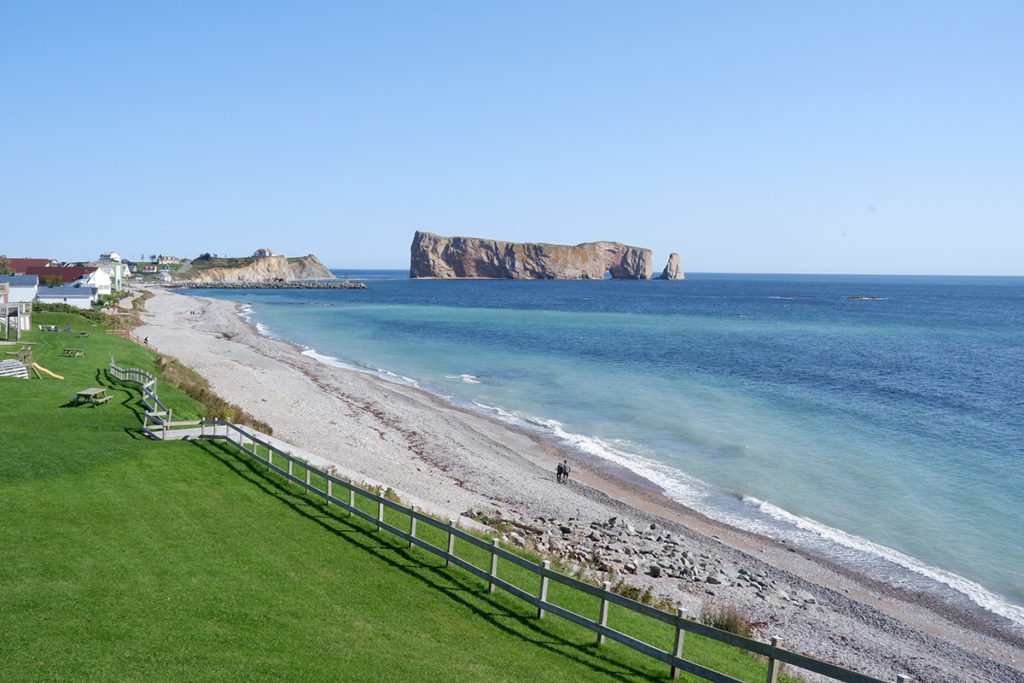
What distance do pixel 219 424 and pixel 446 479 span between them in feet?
28.6

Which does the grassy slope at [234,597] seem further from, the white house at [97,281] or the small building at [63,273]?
the small building at [63,273]

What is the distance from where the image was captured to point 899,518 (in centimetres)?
2483

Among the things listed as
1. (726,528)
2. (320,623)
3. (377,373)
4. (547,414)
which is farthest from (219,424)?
(377,373)

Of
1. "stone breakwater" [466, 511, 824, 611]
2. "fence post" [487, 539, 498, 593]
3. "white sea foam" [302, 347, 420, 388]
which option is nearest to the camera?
"fence post" [487, 539, 498, 593]

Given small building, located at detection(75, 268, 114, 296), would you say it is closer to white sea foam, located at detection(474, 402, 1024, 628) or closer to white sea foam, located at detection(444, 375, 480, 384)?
white sea foam, located at detection(444, 375, 480, 384)

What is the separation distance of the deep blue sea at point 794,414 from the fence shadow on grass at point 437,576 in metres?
14.0

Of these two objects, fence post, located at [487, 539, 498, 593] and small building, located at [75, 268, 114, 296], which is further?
small building, located at [75, 268, 114, 296]

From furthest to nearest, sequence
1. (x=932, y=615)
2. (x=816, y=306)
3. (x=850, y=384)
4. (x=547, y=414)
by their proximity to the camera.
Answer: (x=816, y=306)
(x=850, y=384)
(x=547, y=414)
(x=932, y=615)

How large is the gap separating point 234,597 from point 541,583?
5.46 meters

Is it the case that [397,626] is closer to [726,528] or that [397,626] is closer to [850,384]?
[726,528]

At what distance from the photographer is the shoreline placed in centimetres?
1597

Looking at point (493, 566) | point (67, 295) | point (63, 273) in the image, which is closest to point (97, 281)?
point (63, 273)

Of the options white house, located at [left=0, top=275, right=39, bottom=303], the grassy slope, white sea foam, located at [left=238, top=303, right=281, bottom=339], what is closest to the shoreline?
the grassy slope

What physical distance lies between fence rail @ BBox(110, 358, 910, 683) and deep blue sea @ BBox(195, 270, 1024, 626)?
43.9ft
